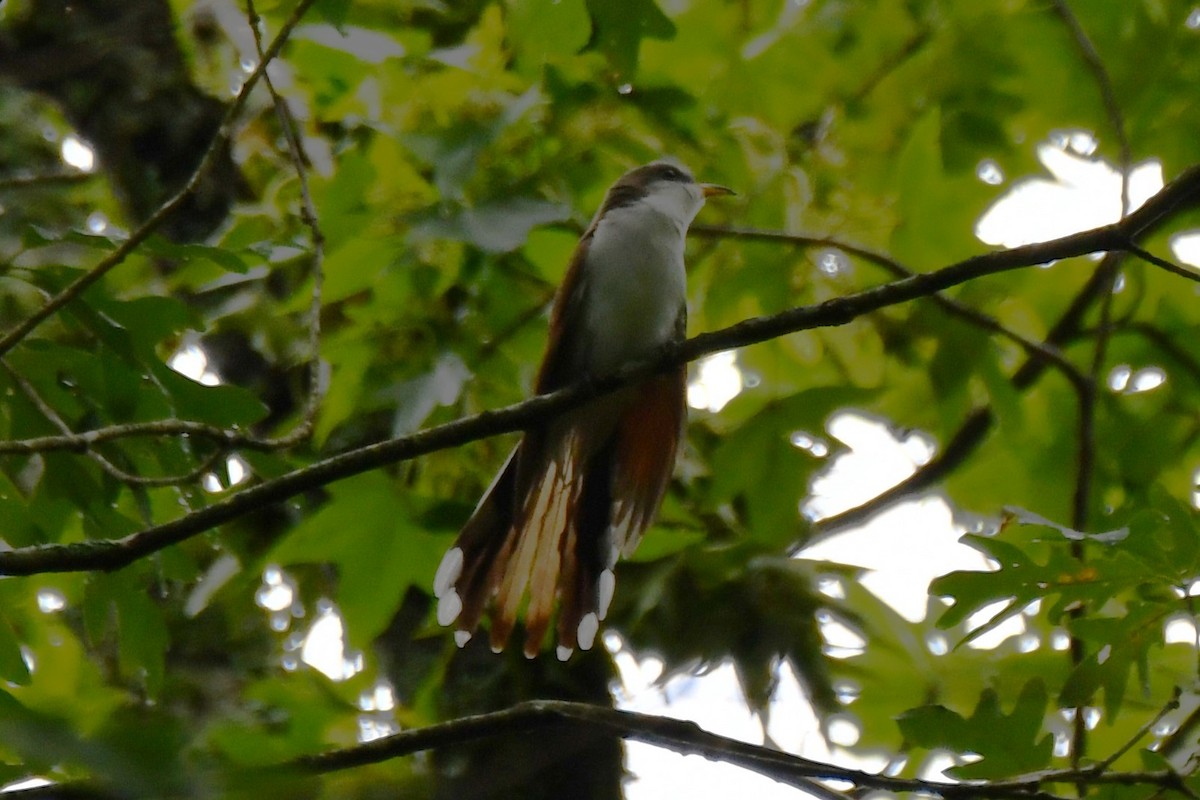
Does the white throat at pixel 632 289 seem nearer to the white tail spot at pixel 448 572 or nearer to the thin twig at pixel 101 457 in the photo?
the white tail spot at pixel 448 572

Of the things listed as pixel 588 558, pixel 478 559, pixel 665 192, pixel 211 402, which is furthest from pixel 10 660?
pixel 665 192

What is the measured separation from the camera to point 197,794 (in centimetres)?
65

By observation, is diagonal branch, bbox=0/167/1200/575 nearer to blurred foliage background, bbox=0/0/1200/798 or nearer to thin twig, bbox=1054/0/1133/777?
blurred foliage background, bbox=0/0/1200/798

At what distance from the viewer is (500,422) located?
224 centimetres

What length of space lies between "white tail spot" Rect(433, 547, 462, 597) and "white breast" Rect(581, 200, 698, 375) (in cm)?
88

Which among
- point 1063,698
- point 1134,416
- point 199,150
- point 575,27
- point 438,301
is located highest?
point 199,150

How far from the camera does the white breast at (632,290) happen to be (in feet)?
11.5

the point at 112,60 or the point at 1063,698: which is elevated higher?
the point at 112,60

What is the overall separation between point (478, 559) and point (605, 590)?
1.06 ft

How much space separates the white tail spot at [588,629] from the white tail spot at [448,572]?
0.32 meters

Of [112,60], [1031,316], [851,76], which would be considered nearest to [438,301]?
[851,76]

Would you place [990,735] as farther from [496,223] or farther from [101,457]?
[101,457]

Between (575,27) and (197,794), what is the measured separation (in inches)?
93.1

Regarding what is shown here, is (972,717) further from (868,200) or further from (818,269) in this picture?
(868,200)
